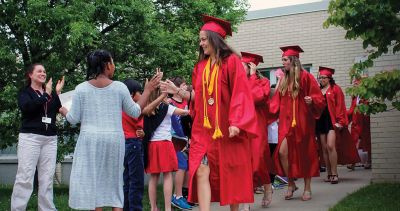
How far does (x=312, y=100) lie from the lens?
7742 mm

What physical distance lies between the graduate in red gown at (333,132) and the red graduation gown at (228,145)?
4609 millimetres

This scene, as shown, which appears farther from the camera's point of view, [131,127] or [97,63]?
[131,127]

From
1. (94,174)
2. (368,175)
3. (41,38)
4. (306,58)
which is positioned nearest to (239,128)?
(94,174)

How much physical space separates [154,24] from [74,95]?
5.73 metres

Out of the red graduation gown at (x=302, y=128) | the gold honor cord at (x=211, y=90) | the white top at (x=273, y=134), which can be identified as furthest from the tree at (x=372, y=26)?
the white top at (x=273, y=134)

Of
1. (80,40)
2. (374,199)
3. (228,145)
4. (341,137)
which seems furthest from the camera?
(341,137)

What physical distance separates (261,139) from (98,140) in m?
3.08

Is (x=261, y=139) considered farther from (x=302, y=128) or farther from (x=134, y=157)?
(x=134, y=157)

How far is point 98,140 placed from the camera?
516cm

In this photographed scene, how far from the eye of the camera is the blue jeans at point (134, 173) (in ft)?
22.1

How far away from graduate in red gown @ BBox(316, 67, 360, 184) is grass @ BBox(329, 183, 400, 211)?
101 centimetres

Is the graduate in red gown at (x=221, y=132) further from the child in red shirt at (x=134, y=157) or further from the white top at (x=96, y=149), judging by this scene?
the child in red shirt at (x=134, y=157)

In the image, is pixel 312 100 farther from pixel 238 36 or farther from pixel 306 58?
pixel 238 36

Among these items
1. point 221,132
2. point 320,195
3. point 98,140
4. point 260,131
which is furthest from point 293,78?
point 98,140
